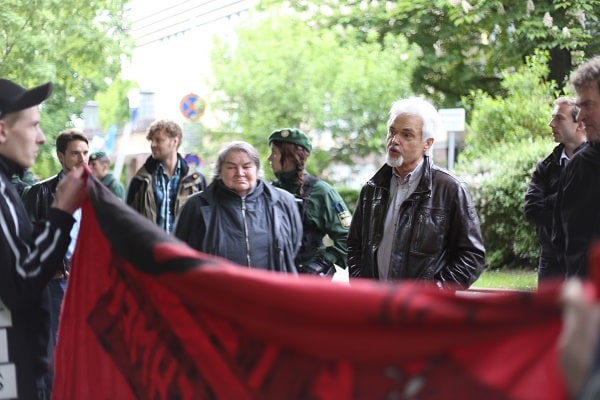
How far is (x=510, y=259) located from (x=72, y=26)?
26.1 feet

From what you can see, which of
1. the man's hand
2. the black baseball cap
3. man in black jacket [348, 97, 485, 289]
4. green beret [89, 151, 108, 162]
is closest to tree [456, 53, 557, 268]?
green beret [89, 151, 108, 162]

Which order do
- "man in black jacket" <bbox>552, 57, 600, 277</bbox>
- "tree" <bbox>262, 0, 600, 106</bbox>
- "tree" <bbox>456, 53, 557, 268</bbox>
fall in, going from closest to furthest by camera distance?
"man in black jacket" <bbox>552, 57, 600, 277</bbox> → "tree" <bbox>456, 53, 557, 268</bbox> → "tree" <bbox>262, 0, 600, 106</bbox>

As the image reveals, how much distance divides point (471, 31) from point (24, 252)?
16674mm

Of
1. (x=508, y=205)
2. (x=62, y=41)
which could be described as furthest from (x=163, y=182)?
(x=508, y=205)

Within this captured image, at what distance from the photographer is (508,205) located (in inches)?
593

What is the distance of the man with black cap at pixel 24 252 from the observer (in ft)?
12.5

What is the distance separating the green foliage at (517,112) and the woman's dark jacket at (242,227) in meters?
11.3

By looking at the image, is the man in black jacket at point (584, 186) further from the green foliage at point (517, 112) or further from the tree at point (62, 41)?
the green foliage at point (517, 112)

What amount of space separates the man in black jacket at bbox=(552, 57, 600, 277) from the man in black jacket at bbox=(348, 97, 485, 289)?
0.75m

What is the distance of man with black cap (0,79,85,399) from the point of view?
12.5ft

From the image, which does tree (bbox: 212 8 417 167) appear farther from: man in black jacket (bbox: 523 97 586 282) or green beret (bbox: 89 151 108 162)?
man in black jacket (bbox: 523 97 586 282)

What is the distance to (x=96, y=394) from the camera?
4.00 meters

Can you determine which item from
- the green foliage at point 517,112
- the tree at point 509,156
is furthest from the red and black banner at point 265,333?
the green foliage at point 517,112

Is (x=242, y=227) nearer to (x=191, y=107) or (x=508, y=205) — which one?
(x=508, y=205)
